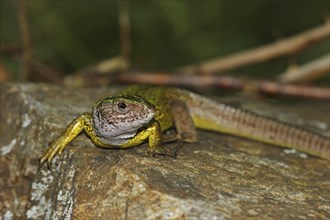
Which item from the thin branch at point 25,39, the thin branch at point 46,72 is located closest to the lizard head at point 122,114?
the thin branch at point 25,39

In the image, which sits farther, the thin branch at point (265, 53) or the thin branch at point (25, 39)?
the thin branch at point (265, 53)

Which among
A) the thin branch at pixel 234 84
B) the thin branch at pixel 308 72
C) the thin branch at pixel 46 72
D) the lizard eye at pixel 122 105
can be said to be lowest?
the thin branch at pixel 46 72

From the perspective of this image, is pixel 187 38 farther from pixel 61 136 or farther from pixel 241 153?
pixel 61 136

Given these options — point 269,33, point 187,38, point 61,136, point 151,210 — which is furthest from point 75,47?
point 151,210

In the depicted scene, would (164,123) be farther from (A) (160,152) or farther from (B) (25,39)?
(B) (25,39)

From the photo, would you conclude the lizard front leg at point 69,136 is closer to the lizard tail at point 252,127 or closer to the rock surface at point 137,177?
the rock surface at point 137,177

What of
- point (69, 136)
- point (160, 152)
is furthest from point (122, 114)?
point (69, 136)
